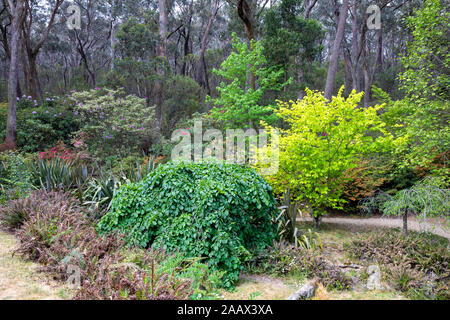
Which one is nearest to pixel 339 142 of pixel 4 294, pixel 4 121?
pixel 4 294

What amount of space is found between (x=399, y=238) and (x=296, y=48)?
9.53 meters

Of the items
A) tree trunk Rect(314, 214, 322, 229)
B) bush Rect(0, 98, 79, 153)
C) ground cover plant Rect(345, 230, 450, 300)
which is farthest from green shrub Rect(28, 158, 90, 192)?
ground cover plant Rect(345, 230, 450, 300)

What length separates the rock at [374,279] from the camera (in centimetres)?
378

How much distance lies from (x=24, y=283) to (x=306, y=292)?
3.15 m

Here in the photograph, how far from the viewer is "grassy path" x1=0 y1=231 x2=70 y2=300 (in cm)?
292

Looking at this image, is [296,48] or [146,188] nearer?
[146,188]

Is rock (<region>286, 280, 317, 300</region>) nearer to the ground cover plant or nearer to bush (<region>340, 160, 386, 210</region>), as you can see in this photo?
the ground cover plant

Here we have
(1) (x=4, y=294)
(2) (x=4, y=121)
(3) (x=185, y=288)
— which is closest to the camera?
(1) (x=4, y=294)

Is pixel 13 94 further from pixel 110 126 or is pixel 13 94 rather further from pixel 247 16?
pixel 247 16

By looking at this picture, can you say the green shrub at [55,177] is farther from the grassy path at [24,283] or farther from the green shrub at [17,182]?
the grassy path at [24,283]

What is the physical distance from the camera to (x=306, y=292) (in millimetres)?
3424
